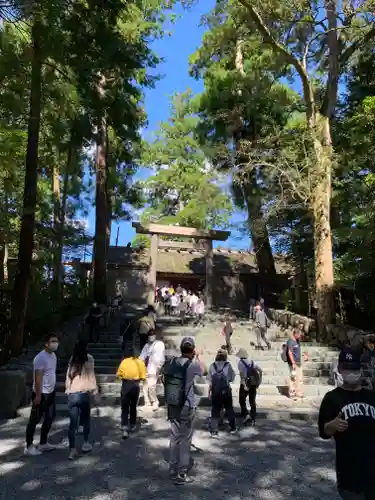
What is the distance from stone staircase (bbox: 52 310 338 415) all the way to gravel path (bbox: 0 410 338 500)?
2.01 metres

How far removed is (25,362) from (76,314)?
761 cm

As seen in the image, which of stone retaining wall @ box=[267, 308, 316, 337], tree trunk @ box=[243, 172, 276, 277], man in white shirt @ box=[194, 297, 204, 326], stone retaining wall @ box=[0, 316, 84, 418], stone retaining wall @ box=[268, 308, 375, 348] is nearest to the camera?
stone retaining wall @ box=[0, 316, 84, 418]

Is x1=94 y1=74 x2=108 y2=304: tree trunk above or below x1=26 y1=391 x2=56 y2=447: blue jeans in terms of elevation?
above

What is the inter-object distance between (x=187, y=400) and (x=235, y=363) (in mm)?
7703

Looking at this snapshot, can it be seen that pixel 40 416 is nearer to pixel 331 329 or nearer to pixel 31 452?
pixel 31 452

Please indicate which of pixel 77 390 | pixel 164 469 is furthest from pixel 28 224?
pixel 164 469

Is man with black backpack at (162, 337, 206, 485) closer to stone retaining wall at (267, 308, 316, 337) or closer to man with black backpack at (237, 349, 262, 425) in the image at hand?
man with black backpack at (237, 349, 262, 425)

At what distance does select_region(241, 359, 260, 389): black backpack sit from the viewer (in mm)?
7805


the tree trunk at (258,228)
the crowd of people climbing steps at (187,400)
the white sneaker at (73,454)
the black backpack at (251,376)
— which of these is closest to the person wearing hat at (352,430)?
the crowd of people climbing steps at (187,400)

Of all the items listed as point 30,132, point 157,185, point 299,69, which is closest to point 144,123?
point 157,185

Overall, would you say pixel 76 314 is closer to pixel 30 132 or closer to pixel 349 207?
pixel 30 132

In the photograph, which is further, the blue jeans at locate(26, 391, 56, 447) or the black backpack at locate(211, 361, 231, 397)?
the black backpack at locate(211, 361, 231, 397)

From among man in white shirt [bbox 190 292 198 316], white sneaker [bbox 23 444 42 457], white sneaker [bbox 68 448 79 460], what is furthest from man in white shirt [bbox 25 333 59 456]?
man in white shirt [bbox 190 292 198 316]

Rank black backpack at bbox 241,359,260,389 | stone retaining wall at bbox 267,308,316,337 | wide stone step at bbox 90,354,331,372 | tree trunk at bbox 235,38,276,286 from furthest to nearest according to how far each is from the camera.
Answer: tree trunk at bbox 235,38,276,286
stone retaining wall at bbox 267,308,316,337
wide stone step at bbox 90,354,331,372
black backpack at bbox 241,359,260,389
